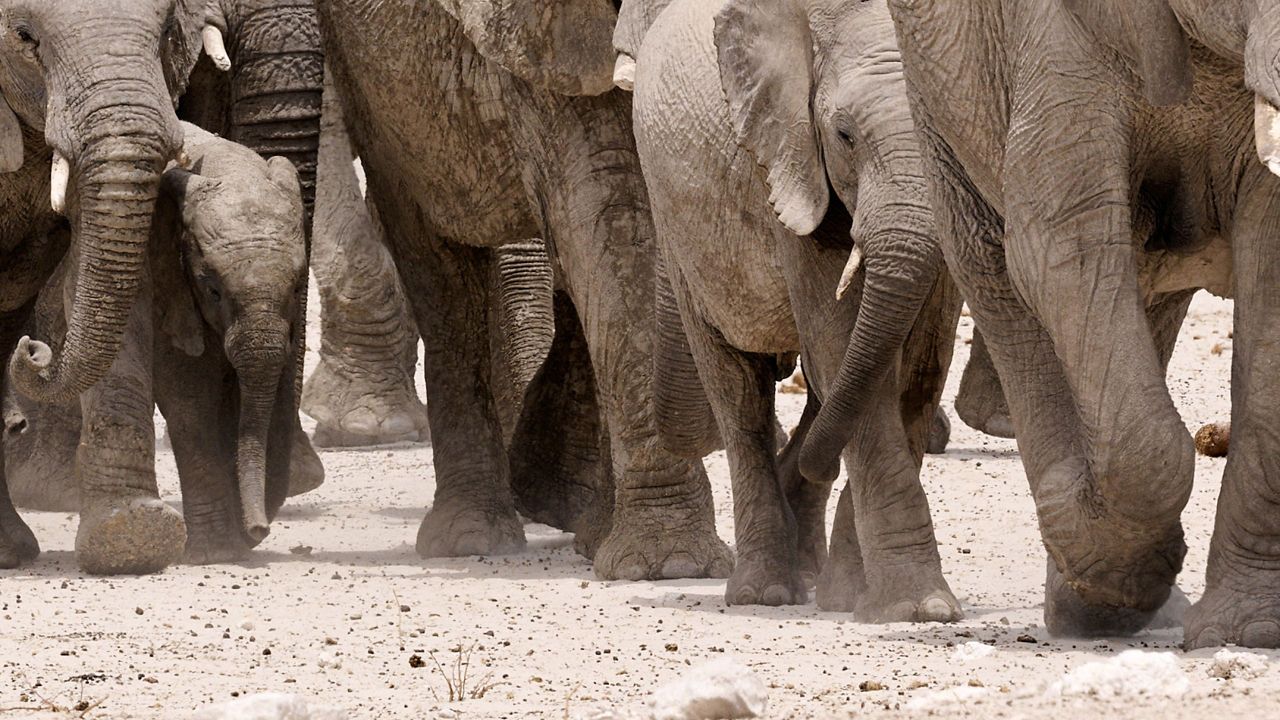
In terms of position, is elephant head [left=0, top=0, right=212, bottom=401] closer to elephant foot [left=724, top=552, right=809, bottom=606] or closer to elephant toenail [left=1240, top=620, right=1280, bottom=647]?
elephant foot [left=724, top=552, right=809, bottom=606]

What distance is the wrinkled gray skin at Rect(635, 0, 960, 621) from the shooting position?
5.04m

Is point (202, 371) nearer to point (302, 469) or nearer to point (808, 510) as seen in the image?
point (302, 469)

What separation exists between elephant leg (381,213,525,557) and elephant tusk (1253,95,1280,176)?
14.0 feet

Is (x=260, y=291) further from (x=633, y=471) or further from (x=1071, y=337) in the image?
(x=1071, y=337)

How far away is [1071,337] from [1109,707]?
28.7 inches

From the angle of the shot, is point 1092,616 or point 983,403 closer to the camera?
point 1092,616

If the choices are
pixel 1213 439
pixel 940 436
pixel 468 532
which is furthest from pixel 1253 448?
pixel 940 436

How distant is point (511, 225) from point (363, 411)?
3462 millimetres

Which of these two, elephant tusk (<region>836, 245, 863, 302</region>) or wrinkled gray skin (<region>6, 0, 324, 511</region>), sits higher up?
wrinkled gray skin (<region>6, 0, 324, 511</region>)

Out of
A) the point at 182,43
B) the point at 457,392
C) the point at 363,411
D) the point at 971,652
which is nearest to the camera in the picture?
the point at 971,652

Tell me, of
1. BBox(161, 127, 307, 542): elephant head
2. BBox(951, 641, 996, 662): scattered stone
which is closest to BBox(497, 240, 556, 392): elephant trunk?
BBox(161, 127, 307, 542): elephant head

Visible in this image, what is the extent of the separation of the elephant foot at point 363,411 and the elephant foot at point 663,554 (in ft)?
14.6

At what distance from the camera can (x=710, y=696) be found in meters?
3.92

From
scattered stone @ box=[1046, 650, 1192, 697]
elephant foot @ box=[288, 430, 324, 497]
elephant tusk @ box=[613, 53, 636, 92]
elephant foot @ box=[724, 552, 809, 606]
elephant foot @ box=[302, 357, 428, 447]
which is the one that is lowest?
scattered stone @ box=[1046, 650, 1192, 697]
